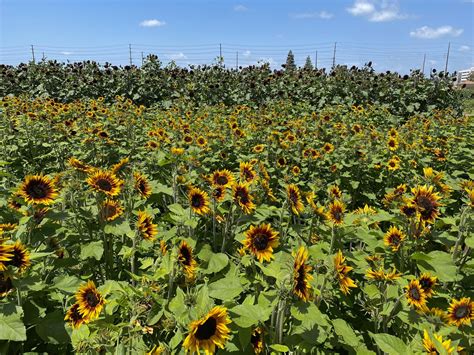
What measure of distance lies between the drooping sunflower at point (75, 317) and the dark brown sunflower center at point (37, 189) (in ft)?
2.27

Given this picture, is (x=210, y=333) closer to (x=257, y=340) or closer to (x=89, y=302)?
(x=257, y=340)

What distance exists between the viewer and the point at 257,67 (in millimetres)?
15992

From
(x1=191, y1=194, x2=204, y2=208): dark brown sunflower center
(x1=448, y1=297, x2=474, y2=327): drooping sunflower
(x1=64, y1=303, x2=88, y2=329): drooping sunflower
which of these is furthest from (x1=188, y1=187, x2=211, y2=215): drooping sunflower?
(x1=448, y1=297, x2=474, y2=327): drooping sunflower

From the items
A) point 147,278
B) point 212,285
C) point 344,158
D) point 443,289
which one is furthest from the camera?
point 344,158

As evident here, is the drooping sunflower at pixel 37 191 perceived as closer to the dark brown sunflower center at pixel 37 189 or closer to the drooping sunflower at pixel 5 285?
the dark brown sunflower center at pixel 37 189

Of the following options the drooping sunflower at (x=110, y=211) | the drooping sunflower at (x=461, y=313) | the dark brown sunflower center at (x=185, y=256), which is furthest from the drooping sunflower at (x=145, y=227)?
the drooping sunflower at (x=461, y=313)

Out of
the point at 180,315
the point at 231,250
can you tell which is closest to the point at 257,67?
the point at 231,250

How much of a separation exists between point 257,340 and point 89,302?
911mm

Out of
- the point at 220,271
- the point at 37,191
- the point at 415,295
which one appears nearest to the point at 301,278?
the point at 220,271

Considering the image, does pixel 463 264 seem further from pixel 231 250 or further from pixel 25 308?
pixel 25 308

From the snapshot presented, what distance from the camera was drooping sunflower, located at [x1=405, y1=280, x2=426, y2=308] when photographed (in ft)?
7.55

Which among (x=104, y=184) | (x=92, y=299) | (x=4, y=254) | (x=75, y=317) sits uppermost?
(x=104, y=184)

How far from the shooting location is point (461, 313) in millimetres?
2334

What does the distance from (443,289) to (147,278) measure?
2069mm
